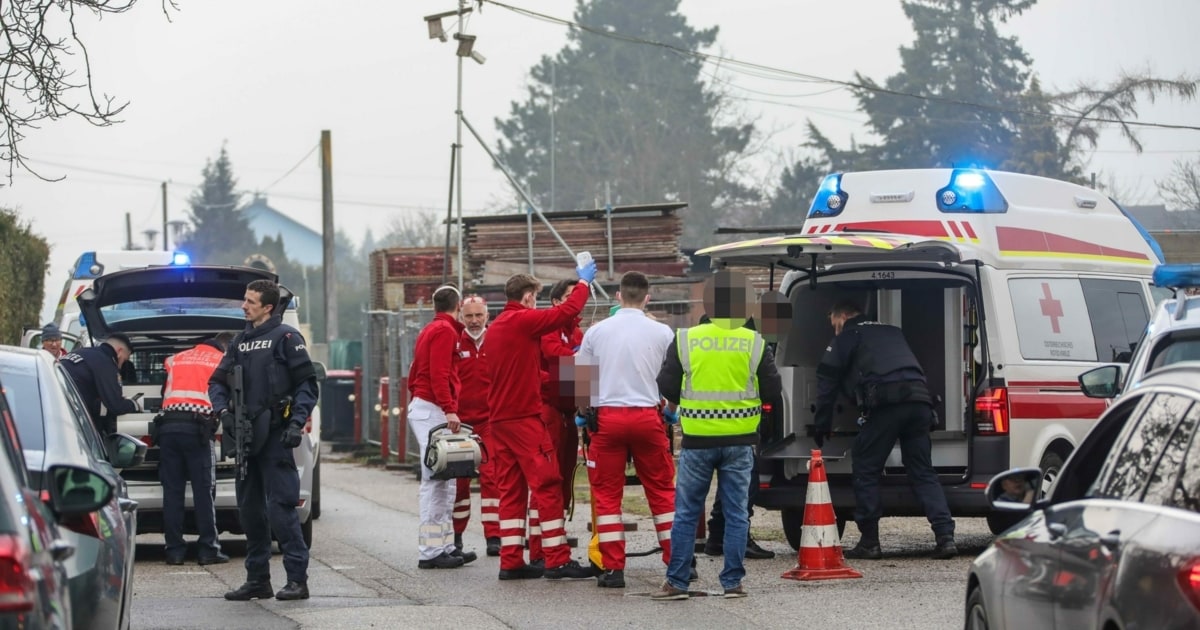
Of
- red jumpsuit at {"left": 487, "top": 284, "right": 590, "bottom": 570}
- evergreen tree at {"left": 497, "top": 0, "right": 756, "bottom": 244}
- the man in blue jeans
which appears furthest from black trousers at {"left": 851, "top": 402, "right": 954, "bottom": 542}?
evergreen tree at {"left": 497, "top": 0, "right": 756, "bottom": 244}

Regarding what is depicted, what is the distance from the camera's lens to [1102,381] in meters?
9.87

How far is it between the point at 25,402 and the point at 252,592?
3913 mm

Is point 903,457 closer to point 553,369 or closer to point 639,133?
point 553,369

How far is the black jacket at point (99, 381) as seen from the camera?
1263 cm

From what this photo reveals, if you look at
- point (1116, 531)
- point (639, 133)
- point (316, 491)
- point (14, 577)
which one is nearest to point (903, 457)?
point (316, 491)

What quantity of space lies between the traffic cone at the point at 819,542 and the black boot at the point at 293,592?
3.10 m

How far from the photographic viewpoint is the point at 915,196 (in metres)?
12.9

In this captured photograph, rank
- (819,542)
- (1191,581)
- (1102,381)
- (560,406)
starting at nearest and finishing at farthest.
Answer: (1191,581), (1102,381), (819,542), (560,406)

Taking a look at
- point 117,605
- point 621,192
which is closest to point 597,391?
point 117,605

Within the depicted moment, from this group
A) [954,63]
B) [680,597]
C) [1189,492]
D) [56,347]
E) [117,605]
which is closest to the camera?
[1189,492]

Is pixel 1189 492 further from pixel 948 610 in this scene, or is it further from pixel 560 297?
pixel 560 297

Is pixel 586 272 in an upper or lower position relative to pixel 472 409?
upper

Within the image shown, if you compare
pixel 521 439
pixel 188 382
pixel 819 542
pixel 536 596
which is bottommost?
pixel 536 596

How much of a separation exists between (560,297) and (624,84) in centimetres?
5554
